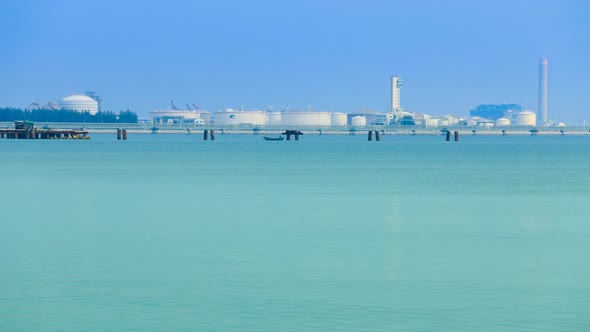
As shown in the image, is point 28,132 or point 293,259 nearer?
point 293,259

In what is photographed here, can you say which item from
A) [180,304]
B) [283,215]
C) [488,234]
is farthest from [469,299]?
[283,215]

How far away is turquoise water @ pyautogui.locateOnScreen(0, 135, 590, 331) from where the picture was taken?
20.1 metres

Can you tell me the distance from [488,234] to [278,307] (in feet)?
41.8

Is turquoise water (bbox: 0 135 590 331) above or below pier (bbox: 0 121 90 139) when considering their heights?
above

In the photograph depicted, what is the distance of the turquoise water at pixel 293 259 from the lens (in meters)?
20.1

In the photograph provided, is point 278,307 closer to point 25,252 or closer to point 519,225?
point 25,252

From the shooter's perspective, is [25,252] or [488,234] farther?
[488,234]

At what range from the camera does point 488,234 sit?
3219 centimetres

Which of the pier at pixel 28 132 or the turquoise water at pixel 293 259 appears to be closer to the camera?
the turquoise water at pixel 293 259

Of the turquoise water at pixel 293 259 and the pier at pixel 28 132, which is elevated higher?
the turquoise water at pixel 293 259

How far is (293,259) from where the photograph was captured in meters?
26.8

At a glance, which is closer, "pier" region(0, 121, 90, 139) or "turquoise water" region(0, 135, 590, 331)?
"turquoise water" region(0, 135, 590, 331)

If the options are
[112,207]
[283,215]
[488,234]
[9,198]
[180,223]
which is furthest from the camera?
[9,198]

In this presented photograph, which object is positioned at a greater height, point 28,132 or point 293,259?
point 293,259
